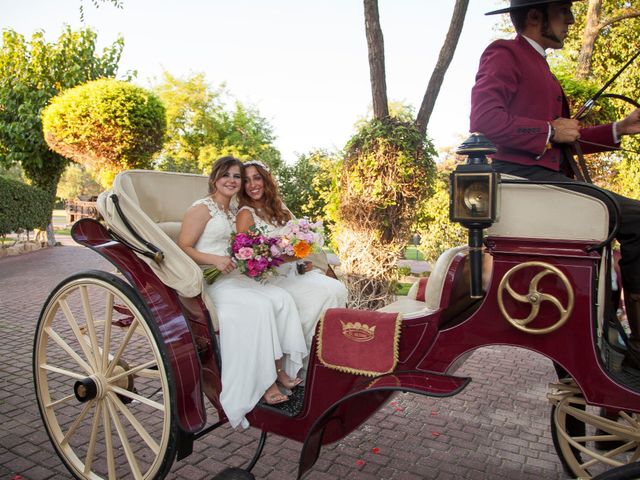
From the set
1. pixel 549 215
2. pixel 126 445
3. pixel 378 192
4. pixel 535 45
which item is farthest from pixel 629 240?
pixel 378 192

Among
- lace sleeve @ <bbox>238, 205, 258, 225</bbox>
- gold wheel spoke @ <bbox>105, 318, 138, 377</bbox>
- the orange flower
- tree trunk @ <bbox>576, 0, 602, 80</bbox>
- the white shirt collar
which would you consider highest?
tree trunk @ <bbox>576, 0, 602, 80</bbox>

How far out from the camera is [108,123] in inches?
506

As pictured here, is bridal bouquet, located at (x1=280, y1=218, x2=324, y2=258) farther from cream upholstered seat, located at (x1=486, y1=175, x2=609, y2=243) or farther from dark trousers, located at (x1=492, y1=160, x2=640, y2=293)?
dark trousers, located at (x1=492, y1=160, x2=640, y2=293)

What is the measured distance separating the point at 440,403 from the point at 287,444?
1.51m

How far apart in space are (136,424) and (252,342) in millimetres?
835

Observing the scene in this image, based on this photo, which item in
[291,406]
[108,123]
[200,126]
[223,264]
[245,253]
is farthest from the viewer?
[200,126]

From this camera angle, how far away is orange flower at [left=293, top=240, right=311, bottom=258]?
9.84 ft

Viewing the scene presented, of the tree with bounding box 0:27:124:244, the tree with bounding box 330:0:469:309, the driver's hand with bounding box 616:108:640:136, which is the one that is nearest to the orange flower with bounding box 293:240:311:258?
the driver's hand with bounding box 616:108:640:136

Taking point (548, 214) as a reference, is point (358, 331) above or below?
below

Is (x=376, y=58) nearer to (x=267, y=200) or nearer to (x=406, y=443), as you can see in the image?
(x=267, y=200)

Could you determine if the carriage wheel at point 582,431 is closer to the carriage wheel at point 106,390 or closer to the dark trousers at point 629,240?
the dark trousers at point 629,240

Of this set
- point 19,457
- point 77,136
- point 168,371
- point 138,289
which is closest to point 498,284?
point 168,371

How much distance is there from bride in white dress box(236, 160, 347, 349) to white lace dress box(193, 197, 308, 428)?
0.16 metres

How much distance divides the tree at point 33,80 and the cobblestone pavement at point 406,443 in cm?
1250
